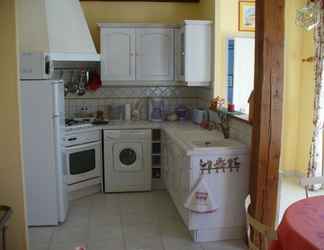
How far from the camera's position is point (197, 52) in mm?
4762

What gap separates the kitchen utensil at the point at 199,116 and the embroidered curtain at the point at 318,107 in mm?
1329

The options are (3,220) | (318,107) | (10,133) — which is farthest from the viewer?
(318,107)

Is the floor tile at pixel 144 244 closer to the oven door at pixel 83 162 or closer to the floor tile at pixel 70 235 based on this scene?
the floor tile at pixel 70 235

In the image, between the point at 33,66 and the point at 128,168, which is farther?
the point at 128,168

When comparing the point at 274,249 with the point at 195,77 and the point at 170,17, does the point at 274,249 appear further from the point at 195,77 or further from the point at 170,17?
the point at 170,17

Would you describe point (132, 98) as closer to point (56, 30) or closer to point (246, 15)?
point (56, 30)

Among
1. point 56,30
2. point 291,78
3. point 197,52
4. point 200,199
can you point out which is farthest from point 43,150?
point 291,78

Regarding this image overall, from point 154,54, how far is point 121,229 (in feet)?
7.38

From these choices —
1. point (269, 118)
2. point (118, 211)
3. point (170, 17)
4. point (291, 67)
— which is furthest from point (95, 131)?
point (291, 67)

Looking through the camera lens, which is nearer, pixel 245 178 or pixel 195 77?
pixel 245 178

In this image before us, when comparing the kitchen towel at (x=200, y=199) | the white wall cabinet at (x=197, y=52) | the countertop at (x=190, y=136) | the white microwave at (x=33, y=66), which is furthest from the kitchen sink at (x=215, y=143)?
the white microwave at (x=33, y=66)

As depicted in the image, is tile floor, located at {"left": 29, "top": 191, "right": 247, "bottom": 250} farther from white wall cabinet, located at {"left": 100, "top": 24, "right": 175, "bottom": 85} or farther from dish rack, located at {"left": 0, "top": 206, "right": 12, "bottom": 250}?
white wall cabinet, located at {"left": 100, "top": 24, "right": 175, "bottom": 85}

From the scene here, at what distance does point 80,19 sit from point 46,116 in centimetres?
138

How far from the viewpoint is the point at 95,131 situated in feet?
16.0
